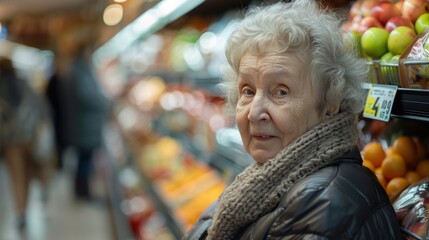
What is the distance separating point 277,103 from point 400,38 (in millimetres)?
442

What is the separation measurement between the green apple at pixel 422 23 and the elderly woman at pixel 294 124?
0.78 ft

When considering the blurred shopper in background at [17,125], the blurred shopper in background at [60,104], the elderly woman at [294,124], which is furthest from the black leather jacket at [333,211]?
the blurred shopper in background at [60,104]

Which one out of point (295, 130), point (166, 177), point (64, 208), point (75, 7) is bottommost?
point (64, 208)

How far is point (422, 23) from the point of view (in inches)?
63.9

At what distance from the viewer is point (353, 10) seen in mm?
2049

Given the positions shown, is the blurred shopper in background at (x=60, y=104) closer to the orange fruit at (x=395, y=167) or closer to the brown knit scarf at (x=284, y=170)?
the orange fruit at (x=395, y=167)

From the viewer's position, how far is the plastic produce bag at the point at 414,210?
1404 mm

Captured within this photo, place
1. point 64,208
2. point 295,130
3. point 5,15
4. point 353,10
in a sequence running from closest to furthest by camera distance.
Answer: point 295,130 < point 353,10 < point 64,208 < point 5,15

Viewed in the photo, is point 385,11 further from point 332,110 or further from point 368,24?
point 332,110

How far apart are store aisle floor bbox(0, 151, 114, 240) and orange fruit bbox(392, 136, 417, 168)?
385 centimetres

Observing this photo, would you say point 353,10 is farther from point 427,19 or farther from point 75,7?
point 75,7

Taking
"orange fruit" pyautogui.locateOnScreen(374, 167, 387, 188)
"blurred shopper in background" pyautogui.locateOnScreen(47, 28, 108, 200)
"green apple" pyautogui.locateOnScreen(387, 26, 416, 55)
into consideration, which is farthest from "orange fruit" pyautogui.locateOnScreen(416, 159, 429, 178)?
"blurred shopper in background" pyautogui.locateOnScreen(47, 28, 108, 200)

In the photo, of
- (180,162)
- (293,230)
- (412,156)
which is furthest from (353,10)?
(180,162)

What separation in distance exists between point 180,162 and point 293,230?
3.28 meters
